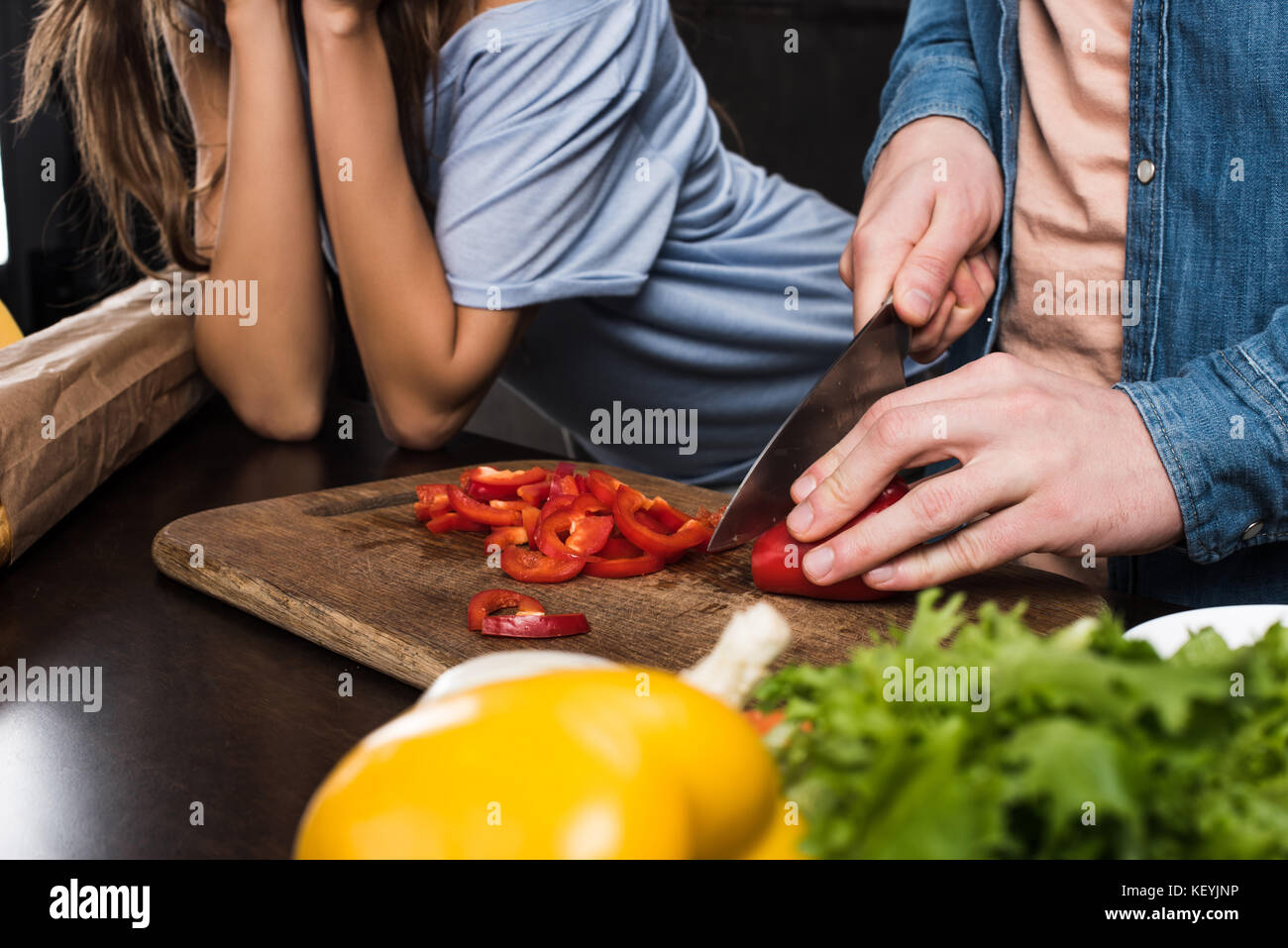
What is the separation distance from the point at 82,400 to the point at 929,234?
116 centimetres

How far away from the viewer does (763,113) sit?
3900mm

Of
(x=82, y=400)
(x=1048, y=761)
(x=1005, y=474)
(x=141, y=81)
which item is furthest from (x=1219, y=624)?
(x=141, y=81)

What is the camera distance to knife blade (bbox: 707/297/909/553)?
1.13 m

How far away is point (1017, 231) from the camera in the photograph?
1.44m

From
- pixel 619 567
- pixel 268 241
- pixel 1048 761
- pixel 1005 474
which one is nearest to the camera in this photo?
pixel 1048 761

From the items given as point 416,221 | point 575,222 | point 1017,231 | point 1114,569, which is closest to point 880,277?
point 1017,231

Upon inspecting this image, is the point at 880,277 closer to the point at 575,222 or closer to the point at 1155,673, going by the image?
the point at 575,222

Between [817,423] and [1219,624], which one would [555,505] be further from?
[1219,624]

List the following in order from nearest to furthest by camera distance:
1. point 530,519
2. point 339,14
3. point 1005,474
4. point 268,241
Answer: point 1005,474
point 530,519
point 339,14
point 268,241

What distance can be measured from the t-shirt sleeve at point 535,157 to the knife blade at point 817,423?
2.29ft

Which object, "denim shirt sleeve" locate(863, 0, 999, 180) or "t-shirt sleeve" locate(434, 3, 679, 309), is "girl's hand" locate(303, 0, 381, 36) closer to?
"t-shirt sleeve" locate(434, 3, 679, 309)

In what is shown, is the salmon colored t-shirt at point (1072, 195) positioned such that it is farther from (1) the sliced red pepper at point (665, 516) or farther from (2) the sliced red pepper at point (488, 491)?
(2) the sliced red pepper at point (488, 491)

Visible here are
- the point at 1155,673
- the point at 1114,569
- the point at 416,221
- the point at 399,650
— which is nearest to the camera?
the point at 1155,673

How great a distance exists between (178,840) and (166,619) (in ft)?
1.53
